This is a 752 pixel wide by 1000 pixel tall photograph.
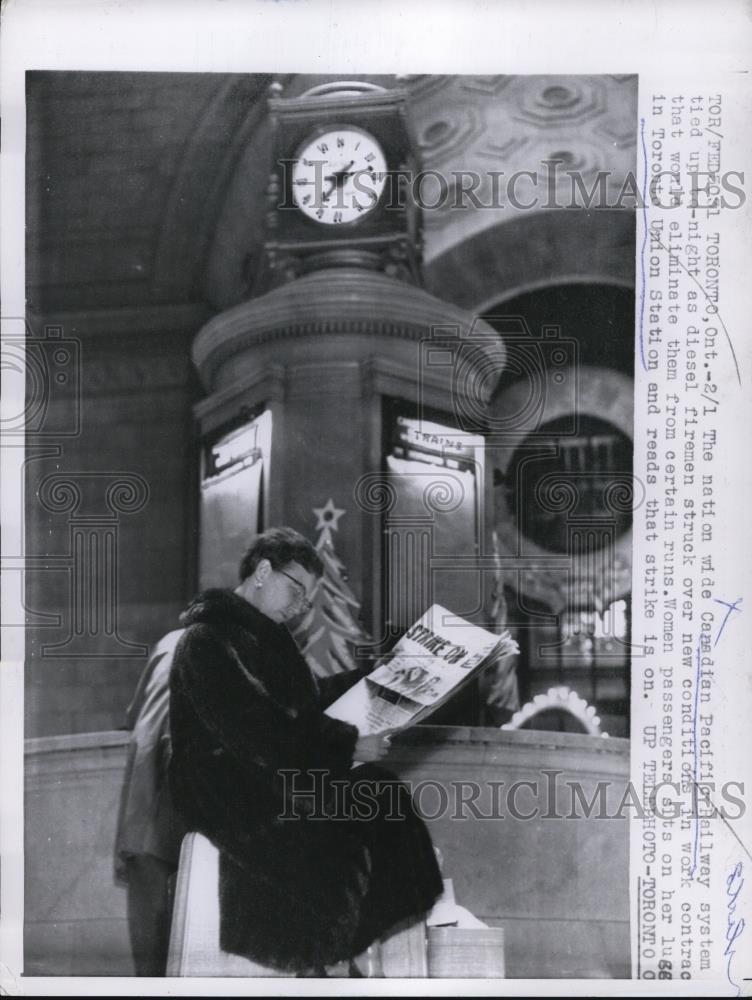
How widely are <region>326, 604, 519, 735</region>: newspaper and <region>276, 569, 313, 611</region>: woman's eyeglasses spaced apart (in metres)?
0.21

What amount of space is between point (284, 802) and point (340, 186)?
144cm

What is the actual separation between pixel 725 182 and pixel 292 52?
1061 millimetres

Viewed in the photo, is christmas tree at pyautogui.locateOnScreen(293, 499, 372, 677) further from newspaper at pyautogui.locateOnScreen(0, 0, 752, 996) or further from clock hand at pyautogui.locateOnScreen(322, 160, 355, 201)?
clock hand at pyautogui.locateOnScreen(322, 160, 355, 201)

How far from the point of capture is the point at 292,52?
2.73 meters

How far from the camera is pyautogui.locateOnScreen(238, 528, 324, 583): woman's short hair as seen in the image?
271 cm

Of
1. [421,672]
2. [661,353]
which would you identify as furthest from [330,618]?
[661,353]

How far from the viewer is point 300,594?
2709 mm

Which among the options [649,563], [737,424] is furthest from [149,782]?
[737,424]

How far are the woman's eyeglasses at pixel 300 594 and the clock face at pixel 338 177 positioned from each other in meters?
0.83

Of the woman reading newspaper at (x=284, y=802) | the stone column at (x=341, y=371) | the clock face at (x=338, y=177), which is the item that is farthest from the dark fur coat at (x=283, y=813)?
the clock face at (x=338, y=177)

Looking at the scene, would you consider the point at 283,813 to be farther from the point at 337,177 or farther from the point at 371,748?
the point at 337,177

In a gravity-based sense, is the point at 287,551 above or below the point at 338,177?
below

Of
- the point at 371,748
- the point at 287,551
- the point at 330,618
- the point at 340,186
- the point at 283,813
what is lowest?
the point at 283,813

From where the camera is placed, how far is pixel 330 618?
271 cm
